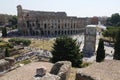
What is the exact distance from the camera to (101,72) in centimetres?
1155

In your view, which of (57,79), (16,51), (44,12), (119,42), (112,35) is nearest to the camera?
(57,79)

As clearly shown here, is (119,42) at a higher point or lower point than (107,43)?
higher

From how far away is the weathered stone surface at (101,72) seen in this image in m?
10.7

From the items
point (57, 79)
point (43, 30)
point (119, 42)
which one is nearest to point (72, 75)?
point (57, 79)

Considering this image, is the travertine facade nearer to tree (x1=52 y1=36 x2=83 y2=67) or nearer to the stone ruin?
tree (x1=52 y1=36 x2=83 y2=67)

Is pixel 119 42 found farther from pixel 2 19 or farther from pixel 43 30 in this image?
pixel 2 19

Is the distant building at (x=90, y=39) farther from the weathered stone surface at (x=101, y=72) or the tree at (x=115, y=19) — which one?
the tree at (x=115, y=19)

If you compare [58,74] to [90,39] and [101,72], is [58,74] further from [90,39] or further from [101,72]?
[90,39]

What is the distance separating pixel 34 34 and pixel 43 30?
157 inches

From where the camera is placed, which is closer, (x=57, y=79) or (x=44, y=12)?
(x=57, y=79)

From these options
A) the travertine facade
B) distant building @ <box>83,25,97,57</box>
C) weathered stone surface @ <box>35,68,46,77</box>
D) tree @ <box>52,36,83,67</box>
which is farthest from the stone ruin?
the travertine facade

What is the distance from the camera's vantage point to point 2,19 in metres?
117

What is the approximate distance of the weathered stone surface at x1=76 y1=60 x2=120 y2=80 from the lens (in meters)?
10.7

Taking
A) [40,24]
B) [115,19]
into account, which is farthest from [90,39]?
[115,19]
